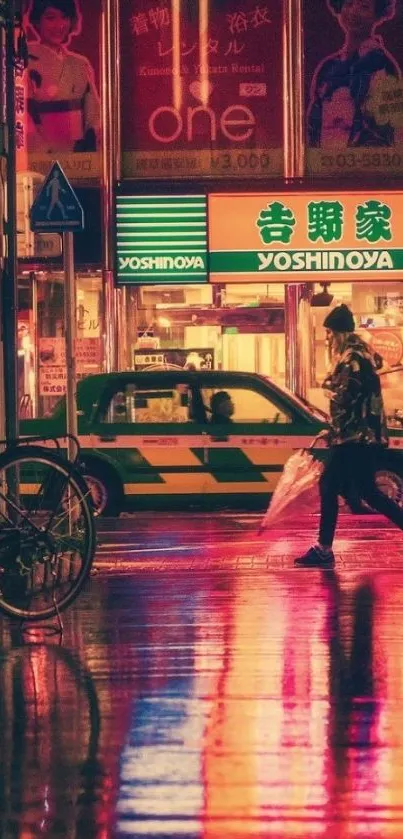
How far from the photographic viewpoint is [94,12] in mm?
23547

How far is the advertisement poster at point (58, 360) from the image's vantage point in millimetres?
22859

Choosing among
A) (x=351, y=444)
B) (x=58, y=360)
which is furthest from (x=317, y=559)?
(x=58, y=360)

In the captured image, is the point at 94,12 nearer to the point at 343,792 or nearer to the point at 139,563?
the point at 139,563

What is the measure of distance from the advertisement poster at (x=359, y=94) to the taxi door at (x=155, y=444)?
7502 millimetres

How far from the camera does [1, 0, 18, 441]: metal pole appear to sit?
11188 millimetres

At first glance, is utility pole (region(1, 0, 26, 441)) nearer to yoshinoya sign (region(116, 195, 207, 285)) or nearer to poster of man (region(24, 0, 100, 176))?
yoshinoya sign (region(116, 195, 207, 285))

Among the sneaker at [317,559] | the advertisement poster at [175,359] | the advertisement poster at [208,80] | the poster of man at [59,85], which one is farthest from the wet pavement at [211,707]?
the poster of man at [59,85]

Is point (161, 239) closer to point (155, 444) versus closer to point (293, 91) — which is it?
point (293, 91)

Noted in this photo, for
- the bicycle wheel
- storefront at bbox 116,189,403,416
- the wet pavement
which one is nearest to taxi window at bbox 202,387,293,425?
Result: the wet pavement

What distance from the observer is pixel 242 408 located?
17.0 m

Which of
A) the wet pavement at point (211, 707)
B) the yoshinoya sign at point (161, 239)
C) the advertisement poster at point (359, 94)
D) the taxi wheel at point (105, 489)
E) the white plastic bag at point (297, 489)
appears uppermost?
the advertisement poster at point (359, 94)

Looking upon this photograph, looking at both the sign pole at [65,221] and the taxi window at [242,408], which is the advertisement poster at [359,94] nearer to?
the taxi window at [242,408]

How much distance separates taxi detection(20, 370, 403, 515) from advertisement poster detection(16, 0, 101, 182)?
7213 mm

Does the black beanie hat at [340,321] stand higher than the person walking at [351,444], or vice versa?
the black beanie hat at [340,321]
